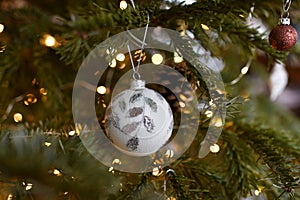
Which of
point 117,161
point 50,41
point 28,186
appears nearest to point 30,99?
point 50,41

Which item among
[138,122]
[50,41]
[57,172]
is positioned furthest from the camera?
[50,41]

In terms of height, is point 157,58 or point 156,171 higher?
point 157,58

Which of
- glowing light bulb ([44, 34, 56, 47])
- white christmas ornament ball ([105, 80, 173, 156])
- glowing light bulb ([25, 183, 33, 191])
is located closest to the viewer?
glowing light bulb ([25, 183, 33, 191])

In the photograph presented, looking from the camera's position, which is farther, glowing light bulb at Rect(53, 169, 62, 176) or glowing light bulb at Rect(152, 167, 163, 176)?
glowing light bulb at Rect(152, 167, 163, 176)

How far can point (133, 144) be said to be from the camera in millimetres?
488

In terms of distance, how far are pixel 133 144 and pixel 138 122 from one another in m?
0.02

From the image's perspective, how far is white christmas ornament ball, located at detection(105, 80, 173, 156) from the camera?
482mm

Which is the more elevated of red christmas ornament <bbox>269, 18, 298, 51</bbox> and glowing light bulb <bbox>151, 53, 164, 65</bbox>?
glowing light bulb <bbox>151, 53, 164, 65</bbox>

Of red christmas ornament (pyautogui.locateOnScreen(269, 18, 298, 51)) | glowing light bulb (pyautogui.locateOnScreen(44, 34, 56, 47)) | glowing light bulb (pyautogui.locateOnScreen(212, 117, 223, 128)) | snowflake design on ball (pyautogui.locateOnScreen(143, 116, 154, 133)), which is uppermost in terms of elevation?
glowing light bulb (pyautogui.locateOnScreen(44, 34, 56, 47))

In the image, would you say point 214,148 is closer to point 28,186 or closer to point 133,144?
point 133,144

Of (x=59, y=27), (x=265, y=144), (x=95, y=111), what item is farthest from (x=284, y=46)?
(x=59, y=27)

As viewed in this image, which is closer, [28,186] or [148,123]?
[28,186]

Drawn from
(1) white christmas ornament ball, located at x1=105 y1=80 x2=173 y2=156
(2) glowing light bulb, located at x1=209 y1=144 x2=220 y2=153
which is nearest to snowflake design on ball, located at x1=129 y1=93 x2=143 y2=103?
(1) white christmas ornament ball, located at x1=105 y1=80 x2=173 y2=156

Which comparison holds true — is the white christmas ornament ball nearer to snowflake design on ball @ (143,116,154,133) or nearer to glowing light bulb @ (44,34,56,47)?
snowflake design on ball @ (143,116,154,133)
